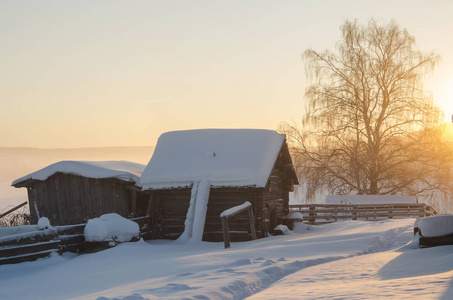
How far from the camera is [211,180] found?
19531mm

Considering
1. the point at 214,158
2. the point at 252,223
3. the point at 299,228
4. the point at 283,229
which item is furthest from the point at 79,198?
the point at 299,228

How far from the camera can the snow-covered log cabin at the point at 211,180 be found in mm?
19266

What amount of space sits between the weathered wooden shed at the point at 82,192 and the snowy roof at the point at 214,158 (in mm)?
2142

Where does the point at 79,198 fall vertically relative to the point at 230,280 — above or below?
above

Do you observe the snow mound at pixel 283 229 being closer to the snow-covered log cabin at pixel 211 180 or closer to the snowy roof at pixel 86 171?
the snow-covered log cabin at pixel 211 180

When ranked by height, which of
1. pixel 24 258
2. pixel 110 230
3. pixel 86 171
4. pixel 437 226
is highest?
pixel 86 171

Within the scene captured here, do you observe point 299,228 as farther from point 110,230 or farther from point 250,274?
point 250,274

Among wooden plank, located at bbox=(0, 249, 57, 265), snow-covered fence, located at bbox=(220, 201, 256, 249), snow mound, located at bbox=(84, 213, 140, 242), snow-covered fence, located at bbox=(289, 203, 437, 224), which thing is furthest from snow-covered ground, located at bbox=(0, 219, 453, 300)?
snow-covered fence, located at bbox=(289, 203, 437, 224)

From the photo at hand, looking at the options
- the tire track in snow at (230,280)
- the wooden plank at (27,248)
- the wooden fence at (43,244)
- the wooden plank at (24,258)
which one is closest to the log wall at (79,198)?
the wooden fence at (43,244)

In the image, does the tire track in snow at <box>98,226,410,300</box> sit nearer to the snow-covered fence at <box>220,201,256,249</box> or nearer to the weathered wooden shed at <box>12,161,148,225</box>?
the snow-covered fence at <box>220,201,256,249</box>

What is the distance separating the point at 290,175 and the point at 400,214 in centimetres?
971

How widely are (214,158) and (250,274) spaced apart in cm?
1121

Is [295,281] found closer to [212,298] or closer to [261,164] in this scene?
[212,298]

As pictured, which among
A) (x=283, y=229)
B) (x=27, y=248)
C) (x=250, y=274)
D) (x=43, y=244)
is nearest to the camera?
(x=250, y=274)
